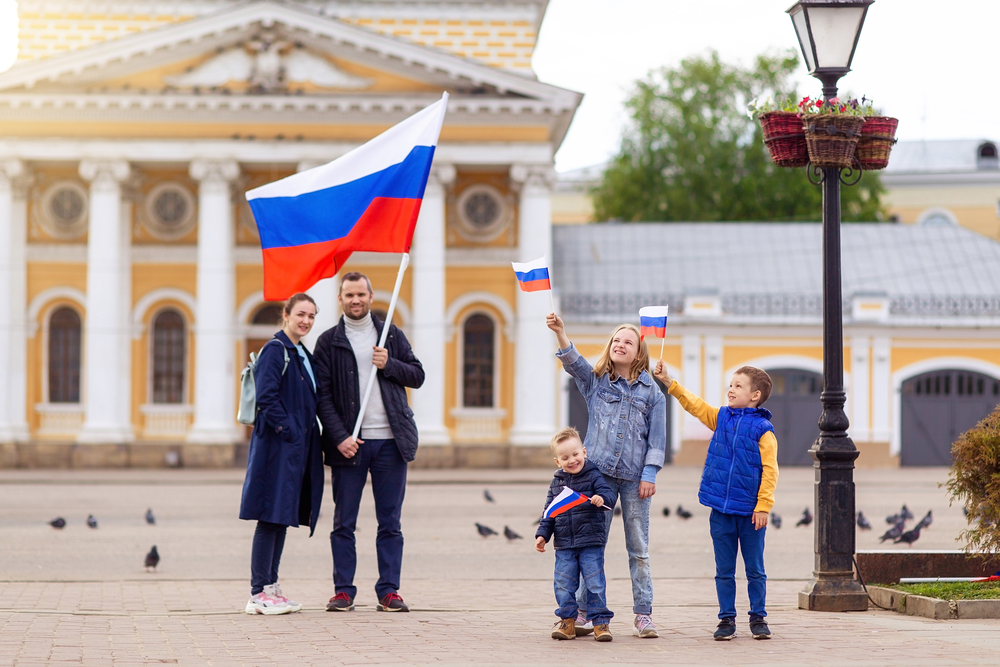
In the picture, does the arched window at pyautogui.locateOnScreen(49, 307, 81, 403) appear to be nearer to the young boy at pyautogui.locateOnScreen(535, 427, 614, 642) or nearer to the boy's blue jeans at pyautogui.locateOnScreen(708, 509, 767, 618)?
the young boy at pyautogui.locateOnScreen(535, 427, 614, 642)

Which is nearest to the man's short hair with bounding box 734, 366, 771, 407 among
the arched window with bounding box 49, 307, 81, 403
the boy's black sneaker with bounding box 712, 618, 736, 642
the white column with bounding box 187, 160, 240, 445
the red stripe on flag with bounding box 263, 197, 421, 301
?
the boy's black sneaker with bounding box 712, 618, 736, 642

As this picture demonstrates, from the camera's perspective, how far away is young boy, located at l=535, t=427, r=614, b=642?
7.44 m

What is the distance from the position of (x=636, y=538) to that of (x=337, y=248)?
122 inches

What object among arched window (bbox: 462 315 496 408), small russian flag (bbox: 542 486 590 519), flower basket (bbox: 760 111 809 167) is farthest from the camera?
arched window (bbox: 462 315 496 408)

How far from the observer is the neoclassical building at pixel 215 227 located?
30.5 meters

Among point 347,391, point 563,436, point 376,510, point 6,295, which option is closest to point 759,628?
point 563,436

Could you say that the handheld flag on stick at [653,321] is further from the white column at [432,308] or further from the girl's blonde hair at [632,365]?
the white column at [432,308]

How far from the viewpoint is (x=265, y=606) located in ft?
27.4

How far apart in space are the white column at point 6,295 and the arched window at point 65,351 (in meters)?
1.23

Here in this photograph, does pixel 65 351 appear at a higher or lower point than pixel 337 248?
lower

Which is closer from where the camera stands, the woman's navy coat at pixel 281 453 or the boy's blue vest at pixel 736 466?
the boy's blue vest at pixel 736 466

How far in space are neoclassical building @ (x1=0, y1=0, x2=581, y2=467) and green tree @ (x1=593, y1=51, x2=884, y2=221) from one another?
16419mm

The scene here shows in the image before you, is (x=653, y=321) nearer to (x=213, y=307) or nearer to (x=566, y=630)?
(x=566, y=630)

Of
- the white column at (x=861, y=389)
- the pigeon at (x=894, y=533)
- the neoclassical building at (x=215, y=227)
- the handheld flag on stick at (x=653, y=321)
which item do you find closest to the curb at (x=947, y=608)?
the handheld flag on stick at (x=653, y=321)
